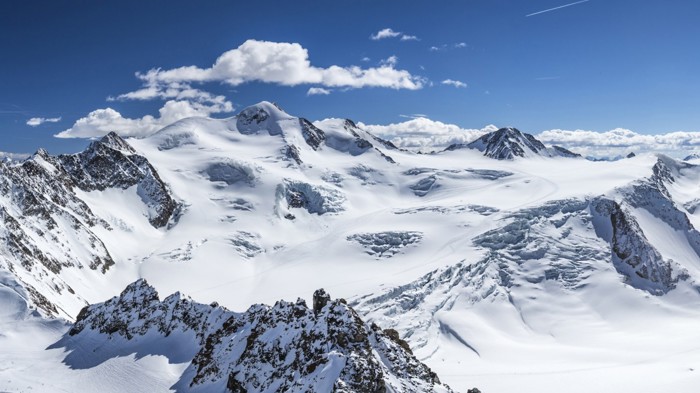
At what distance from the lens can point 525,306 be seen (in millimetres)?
142250

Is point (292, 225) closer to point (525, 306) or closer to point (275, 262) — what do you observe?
point (275, 262)

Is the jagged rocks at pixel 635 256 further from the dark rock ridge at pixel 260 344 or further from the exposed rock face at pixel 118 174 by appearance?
the exposed rock face at pixel 118 174

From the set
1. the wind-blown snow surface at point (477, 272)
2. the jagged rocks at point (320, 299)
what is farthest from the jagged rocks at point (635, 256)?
the jagged rocks at point (320, 299)

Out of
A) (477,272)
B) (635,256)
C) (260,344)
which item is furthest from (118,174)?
(635,256)

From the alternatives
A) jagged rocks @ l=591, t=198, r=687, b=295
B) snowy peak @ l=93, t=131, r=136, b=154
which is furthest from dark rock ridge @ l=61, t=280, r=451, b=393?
snowy peak @ l=93, t=131, r=136, b=154

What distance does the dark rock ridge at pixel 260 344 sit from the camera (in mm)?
32375

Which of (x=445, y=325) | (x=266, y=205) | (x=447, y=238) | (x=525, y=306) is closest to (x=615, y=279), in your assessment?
(x=525, y=306)

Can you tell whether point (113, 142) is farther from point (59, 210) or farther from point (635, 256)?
point (635, 256)

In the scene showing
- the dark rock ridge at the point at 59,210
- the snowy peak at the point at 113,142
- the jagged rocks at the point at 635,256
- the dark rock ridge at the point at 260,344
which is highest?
the snowy peak at the point at 113,142

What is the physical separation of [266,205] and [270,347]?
16004 centimetres

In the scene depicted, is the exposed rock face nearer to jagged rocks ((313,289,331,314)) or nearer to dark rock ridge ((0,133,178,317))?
dark rock ridge ((0,133,178,317))

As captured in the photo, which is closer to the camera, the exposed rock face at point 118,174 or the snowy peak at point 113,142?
the exposed rock face at point 118,174

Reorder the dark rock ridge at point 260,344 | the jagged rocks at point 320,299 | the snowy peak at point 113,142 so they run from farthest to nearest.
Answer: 1. the snowy peak at point 113,142
2. the jagged rocks at point 320,299
3. the dark rock ridge at point 260,344

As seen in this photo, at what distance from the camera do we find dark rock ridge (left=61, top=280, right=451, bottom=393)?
32.4 meters
